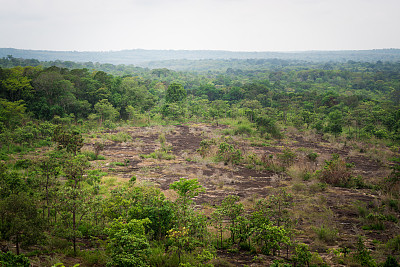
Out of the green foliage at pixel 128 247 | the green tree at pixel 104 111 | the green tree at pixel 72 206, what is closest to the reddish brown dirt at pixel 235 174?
the green foliage at pixel 128 247

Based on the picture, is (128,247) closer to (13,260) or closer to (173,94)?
(13,260)

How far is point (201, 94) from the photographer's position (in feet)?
191

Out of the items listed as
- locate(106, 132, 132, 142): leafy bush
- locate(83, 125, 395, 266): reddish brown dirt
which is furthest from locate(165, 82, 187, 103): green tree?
locate(106, 132, 132, 142): leafy bush

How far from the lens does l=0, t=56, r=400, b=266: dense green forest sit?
7000mm

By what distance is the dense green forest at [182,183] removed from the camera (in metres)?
7.00

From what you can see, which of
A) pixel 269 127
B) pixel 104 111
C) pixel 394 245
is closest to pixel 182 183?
pixel 394 245

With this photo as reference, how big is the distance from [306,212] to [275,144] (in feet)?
51.5

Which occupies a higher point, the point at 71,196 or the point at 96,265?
the point at 71,196

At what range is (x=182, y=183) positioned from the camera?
29.2 feet

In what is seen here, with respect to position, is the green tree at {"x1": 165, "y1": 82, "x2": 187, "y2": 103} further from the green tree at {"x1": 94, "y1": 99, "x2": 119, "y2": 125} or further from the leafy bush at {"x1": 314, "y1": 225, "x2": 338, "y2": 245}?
the leafy bush at {"x1": 314, "y1": 225, "x2": 338, "y2": 245}

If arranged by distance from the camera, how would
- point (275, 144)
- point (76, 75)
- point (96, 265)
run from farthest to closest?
point (76, 75)
point (275, 144)
point (96, 265)

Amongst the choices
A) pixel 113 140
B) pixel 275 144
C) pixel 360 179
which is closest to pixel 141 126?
pixel 113 140

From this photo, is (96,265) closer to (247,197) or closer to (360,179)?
(247,197)

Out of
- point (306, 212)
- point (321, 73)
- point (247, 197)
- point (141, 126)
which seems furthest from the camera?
point (321, 73)
